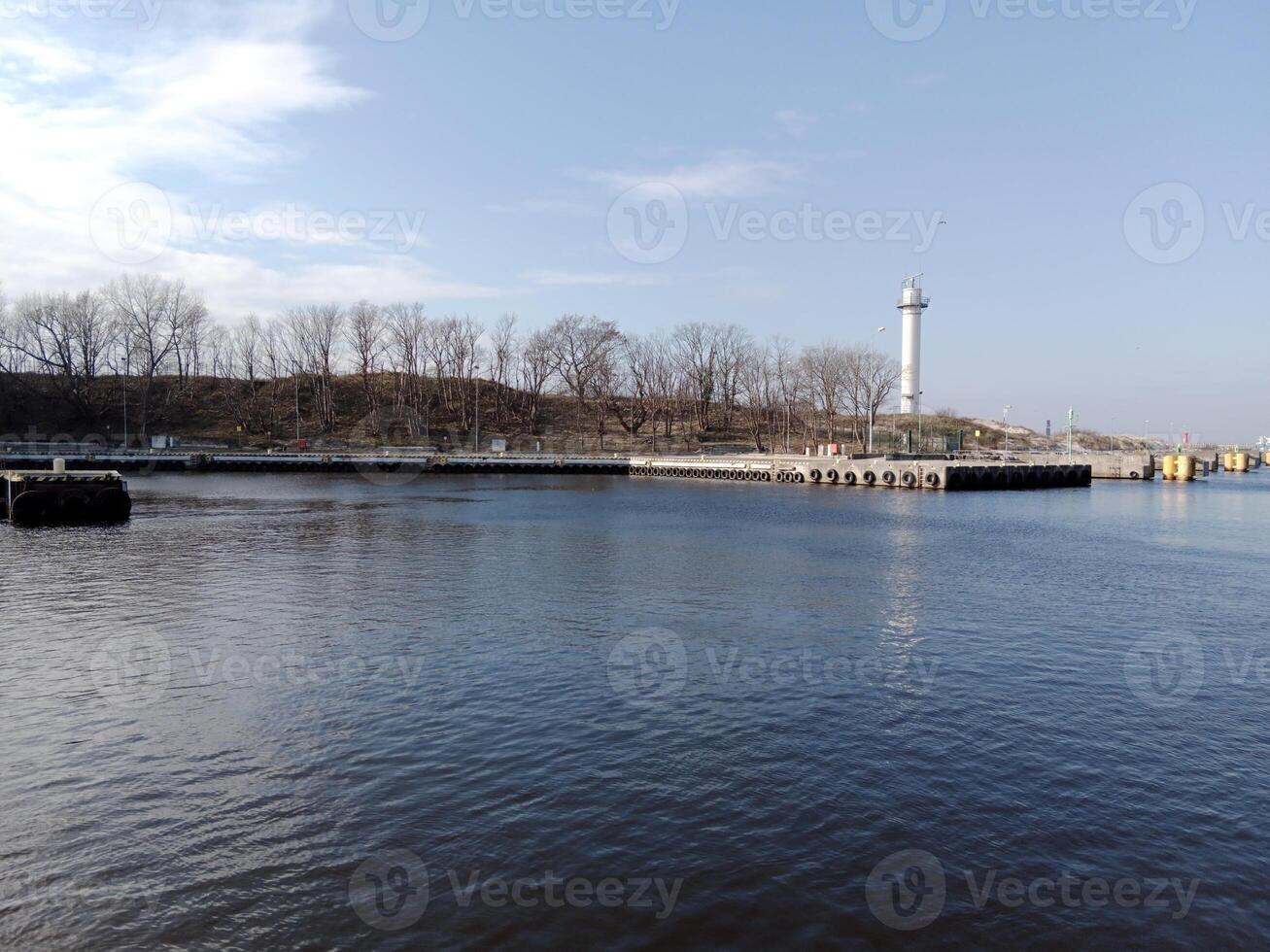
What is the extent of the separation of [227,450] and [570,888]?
113464mm

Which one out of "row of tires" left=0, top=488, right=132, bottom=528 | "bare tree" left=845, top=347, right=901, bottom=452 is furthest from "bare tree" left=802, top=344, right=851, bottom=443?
"row of tires" left=0, top=488, right=132, bottom=528

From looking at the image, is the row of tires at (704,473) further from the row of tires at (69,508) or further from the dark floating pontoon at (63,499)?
the dark floating pontoon at (63,499)

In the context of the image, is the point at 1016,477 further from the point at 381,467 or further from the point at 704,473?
the point at 381,467

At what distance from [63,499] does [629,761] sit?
153ft

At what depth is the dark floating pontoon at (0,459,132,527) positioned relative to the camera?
44.8m

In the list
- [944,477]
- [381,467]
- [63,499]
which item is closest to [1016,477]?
[944,477]

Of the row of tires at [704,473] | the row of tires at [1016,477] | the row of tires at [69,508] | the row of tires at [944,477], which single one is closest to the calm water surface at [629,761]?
the row of tires at [69,508]

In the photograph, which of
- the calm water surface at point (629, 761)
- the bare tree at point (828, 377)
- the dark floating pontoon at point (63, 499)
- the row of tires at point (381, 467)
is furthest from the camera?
the bare tree at point (828, 377)

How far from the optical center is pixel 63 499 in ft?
151

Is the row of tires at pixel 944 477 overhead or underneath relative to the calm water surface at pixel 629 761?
overhead

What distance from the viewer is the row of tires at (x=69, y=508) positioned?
1758 inches

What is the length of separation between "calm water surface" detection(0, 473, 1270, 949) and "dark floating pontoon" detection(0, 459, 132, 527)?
20697 mm

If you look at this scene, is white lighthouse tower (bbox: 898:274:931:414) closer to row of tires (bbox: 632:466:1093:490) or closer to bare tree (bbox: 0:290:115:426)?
row of tires (bbox: 632:466:1093:490)

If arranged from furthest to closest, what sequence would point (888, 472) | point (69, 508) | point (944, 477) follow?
point (888, 472)
point (944, 477)
point (69, 508)
